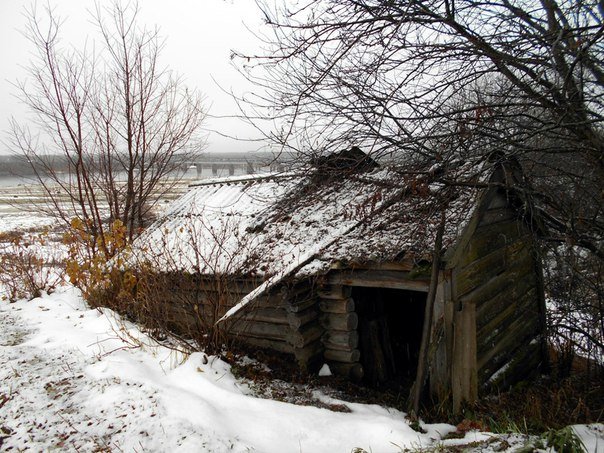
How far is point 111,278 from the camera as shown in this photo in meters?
7.04

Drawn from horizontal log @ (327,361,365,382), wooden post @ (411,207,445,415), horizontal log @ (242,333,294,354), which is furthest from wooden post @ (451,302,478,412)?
horizontal log @ (242,333,294,354)

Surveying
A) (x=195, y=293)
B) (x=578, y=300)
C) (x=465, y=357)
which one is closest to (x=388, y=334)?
(x=465, y=357)

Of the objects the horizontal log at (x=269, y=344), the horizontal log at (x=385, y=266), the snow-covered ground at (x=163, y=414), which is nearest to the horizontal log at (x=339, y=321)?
the horizontal log at (x=269, y=344)

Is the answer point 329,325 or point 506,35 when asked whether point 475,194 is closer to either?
point 506,35

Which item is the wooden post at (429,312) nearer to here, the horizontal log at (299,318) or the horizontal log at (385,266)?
the horizontal log at (385,266)

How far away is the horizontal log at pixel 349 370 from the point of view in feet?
18.0

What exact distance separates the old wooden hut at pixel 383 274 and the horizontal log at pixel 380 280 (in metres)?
0.01

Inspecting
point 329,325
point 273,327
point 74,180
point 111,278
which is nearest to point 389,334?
point 329,325

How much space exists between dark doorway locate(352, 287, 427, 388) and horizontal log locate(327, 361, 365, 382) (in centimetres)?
53

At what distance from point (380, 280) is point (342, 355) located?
1.40 meters

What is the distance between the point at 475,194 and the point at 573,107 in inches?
50.9

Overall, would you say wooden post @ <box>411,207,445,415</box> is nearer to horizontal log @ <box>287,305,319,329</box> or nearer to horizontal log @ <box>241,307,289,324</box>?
horizontal log @ <box>287,305,319,329</box>

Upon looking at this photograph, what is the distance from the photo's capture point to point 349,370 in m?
5.50

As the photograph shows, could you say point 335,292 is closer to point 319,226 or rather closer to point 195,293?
point 319,226
